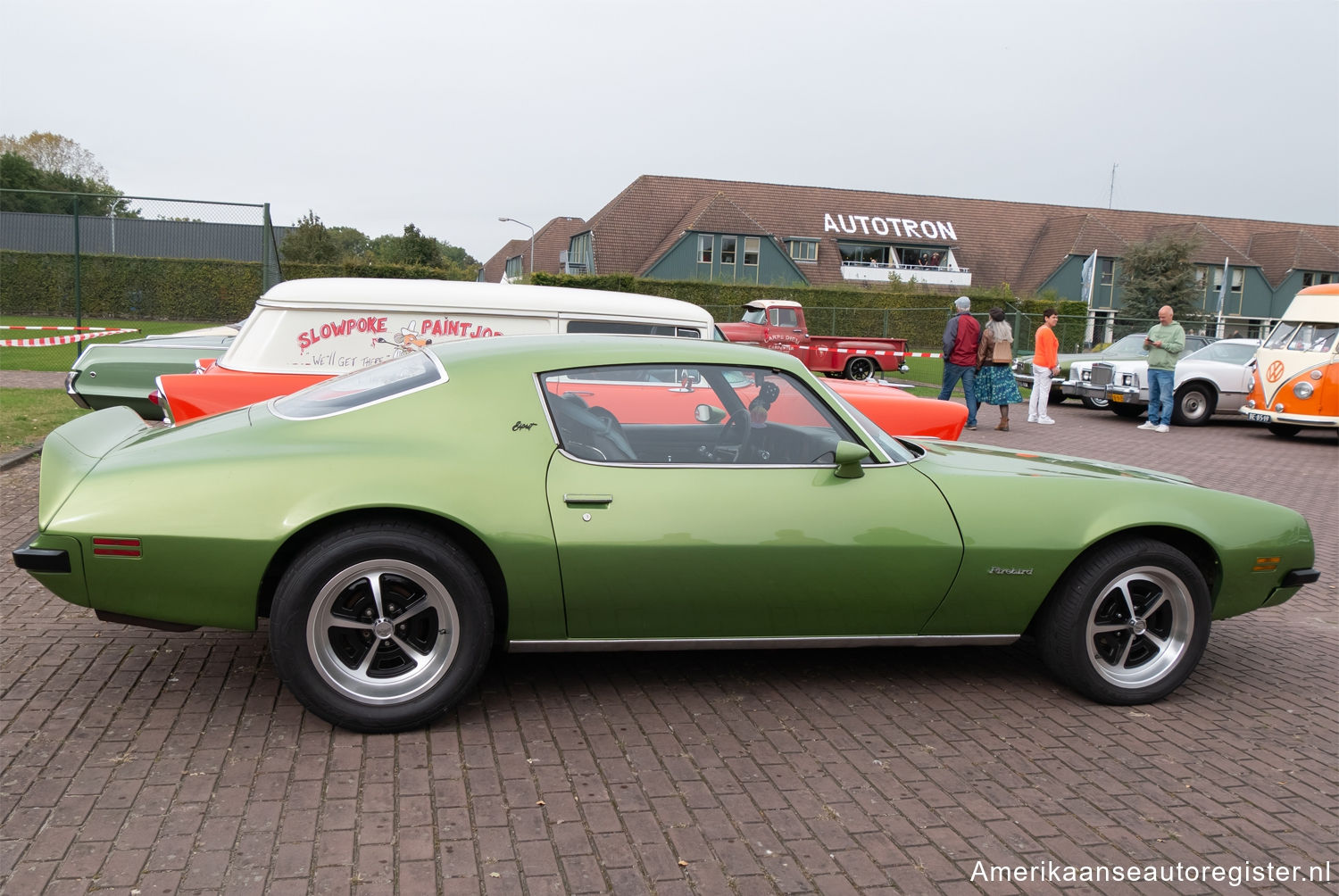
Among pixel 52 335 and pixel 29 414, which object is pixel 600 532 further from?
pixel 52 335

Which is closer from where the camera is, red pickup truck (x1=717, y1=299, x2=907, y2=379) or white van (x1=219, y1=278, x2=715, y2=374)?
white van (x1=219, y1=278, x2=715, y2=374)

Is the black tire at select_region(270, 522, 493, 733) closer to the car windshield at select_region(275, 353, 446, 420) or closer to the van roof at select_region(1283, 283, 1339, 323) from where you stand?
the car windshield at select_region(275, 353, 446, 420)

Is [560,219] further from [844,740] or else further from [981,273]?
[844,740]

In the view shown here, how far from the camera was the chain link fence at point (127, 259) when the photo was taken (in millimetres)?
22453

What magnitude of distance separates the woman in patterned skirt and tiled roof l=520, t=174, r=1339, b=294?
33.2m

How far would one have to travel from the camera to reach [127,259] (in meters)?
24.0

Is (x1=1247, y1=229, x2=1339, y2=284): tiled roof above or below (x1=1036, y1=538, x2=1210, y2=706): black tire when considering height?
above

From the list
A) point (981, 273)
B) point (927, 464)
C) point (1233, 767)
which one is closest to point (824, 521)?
point (927, 464)

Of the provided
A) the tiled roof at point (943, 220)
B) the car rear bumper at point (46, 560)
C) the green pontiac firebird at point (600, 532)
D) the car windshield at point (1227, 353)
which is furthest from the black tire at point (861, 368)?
the tiled roof at point (943, 220)

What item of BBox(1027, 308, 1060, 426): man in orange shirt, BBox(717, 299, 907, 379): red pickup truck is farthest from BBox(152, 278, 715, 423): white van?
BBox(717, 299, 907, 379): red pickup truck

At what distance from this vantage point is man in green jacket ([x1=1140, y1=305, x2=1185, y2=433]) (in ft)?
47.8

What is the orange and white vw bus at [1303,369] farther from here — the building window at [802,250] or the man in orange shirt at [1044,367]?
the building window at [802,250]

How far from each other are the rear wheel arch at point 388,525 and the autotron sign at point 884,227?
51.2 metres

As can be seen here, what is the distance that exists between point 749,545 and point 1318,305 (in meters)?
14.2
